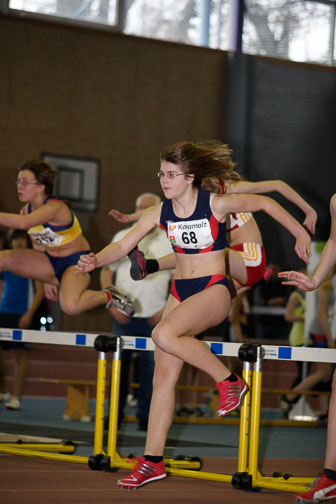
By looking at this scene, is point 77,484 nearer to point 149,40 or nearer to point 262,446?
point 262,446

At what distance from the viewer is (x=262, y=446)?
575 centimetres

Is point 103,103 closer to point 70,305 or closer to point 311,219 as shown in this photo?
point 70,305

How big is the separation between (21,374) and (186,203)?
409cm

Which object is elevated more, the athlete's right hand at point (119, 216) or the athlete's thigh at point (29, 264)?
the athlete's right hand at point (119, 216)

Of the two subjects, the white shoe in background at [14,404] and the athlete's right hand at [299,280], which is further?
the white shoe in background at [14,404]

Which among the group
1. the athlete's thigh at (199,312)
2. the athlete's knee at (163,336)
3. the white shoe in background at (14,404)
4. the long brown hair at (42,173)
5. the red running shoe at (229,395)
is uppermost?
the long brown hair at (42,173)

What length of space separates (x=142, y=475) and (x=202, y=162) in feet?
5.12

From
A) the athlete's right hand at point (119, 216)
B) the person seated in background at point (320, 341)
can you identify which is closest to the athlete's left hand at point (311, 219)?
the athlete's right hand at point (119, 216)

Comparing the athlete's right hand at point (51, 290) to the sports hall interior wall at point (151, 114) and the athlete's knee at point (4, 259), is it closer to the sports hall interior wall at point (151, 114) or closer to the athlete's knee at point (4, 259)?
the athlete's knee at point (4, 259)

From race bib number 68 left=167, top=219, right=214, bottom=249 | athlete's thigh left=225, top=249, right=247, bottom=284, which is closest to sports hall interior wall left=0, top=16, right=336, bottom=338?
athlete's thigh left=225, top=249, right=247, bottom=284

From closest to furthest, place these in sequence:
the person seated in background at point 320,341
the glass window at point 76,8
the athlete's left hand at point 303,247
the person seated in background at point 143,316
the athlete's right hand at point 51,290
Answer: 1. the athlete's left hand at point 303,247
2. the athlete's right hand at point 51,290
3. the person seated in background at point 143,316
4. the person seated in background at point 320,341
5. the glass window at point 76,8

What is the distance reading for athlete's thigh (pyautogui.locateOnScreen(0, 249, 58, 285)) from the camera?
5078 millimetres

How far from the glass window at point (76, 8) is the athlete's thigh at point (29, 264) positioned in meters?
8.70

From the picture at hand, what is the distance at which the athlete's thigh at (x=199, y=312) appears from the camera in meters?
3.47
